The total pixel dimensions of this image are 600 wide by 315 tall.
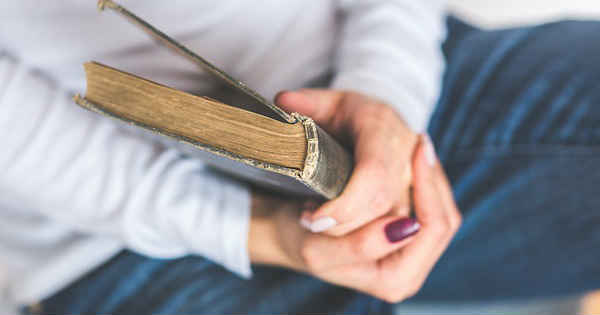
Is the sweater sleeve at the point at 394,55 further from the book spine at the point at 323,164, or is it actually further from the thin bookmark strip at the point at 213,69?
the thin bookmark strip at the point at 213,69

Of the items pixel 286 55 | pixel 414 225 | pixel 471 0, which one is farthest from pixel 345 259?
pixel 471 0

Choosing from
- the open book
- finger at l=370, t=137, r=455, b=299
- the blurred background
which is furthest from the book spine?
the blurred background

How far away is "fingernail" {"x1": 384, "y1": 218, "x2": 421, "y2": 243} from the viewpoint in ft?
1.54

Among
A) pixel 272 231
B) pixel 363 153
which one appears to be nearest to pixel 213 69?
pixel 363 153

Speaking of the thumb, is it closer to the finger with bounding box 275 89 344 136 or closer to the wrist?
the finger with bounding box 275 89 344 136

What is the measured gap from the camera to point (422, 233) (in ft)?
1.65

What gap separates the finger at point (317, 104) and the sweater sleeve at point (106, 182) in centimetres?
17

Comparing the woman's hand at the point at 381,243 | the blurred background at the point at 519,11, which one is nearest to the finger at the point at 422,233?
the woman's hand at the point at 381,243

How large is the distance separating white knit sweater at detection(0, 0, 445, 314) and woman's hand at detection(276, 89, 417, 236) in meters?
0.08

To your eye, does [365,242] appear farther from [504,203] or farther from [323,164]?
[504,203]

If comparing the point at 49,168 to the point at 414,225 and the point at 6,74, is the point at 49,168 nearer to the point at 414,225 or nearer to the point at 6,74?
the point at 6,74

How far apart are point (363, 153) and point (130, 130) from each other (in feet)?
1.23

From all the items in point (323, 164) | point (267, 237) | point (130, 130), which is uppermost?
point (323, 164)

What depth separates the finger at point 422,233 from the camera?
50 cm
